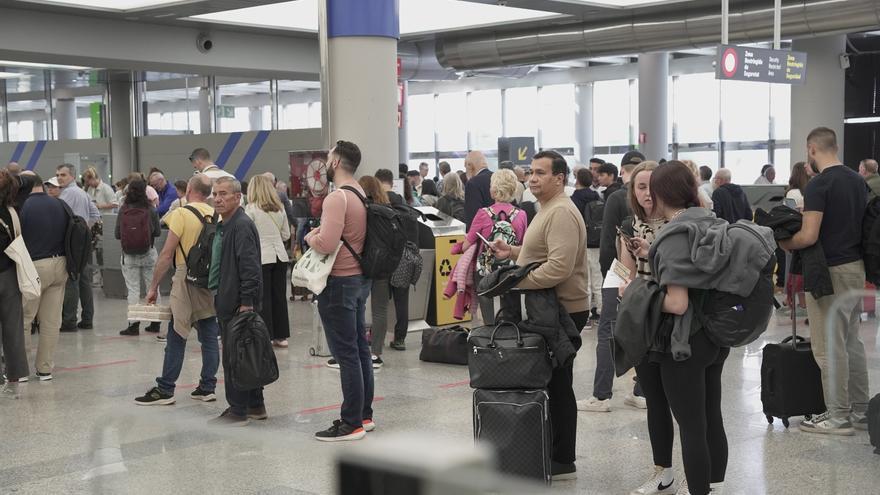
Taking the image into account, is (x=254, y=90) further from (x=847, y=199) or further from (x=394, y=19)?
(x=847, y=199)

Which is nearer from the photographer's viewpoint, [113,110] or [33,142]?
[113,110]

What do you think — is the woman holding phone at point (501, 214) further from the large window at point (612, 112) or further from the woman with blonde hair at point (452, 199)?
the large window at point (612, 112)

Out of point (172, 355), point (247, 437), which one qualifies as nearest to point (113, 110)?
point (172, 355)

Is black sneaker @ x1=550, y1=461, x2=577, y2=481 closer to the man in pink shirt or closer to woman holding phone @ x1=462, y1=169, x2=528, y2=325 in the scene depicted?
the man in pink shirt

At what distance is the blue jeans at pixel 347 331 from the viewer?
5691mm

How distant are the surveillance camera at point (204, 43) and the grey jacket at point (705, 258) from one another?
44.6ft

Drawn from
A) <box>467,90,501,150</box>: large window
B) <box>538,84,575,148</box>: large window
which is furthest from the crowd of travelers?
<box>467,90,501,150</box>: large window

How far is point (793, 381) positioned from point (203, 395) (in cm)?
386

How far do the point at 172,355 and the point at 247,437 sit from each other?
534 cm

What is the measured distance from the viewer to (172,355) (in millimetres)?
6883

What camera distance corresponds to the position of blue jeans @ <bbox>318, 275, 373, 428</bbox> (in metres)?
5.69

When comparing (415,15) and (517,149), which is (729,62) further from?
(517,149)

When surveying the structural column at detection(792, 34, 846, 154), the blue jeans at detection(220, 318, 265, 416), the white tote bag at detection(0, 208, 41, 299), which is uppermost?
the structural column at detection(792, 34, 846, 154)

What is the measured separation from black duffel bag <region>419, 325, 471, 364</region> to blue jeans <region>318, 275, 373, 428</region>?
2517 mm
